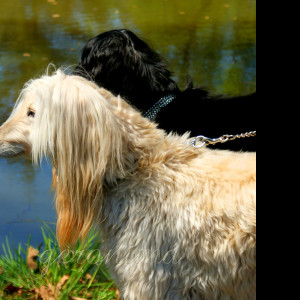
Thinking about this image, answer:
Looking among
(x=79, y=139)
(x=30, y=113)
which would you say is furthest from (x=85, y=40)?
(x=79, y=139)

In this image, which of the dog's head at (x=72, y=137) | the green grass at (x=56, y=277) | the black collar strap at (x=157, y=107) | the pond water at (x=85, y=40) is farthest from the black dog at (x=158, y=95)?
the dog's head at (x=72, y=137)

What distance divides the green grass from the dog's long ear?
3.58 feet

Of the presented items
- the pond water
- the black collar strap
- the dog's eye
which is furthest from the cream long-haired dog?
A: the pond water

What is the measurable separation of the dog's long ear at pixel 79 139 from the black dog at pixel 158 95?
3.92 feet

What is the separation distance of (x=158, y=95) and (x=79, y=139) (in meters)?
1.46

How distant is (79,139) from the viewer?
242cm

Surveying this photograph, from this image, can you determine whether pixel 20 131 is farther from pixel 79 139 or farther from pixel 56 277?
pixel 56 277

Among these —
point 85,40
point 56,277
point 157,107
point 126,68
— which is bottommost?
point 56,277

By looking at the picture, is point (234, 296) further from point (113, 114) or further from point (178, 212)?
point (113, 114)

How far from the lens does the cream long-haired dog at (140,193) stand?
7.90ft

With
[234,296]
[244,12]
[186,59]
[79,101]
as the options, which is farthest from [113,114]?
[244,12]
